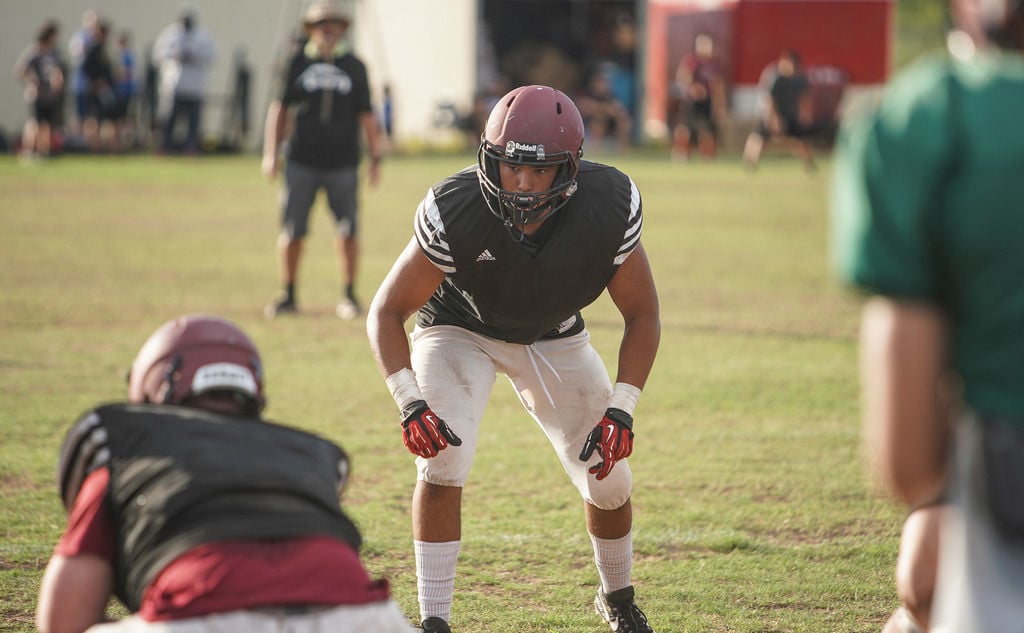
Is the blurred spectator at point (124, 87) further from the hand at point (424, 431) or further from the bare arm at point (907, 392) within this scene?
the bare arm at point (907, 392)

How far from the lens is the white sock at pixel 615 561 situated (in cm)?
449

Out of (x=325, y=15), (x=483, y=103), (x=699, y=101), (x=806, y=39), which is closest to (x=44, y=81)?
(x=483, y=103)

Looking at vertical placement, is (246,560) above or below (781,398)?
above

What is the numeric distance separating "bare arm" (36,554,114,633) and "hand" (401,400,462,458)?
4.60 feet

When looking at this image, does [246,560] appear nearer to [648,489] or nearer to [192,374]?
[192,374]

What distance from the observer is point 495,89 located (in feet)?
99.6

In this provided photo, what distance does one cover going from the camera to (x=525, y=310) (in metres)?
4.44

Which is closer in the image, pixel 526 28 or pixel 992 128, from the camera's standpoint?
pixel 992 128

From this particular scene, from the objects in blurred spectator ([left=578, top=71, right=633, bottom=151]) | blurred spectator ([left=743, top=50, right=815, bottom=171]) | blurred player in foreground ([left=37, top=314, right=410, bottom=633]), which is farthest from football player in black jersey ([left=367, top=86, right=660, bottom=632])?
blurred spectator ([left=578, top=71, right=633, bottom=151])

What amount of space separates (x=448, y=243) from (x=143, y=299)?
761 cm

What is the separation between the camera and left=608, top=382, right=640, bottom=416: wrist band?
423cm

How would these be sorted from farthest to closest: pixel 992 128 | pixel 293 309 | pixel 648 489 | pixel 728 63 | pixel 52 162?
pixel 728 63 → pixel 52 162 → pixel 293 309 → pixel 648 489 → pixel 992 128

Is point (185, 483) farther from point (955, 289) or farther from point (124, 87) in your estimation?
point (124, 87)

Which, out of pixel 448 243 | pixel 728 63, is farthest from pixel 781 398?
pixel 728 63
